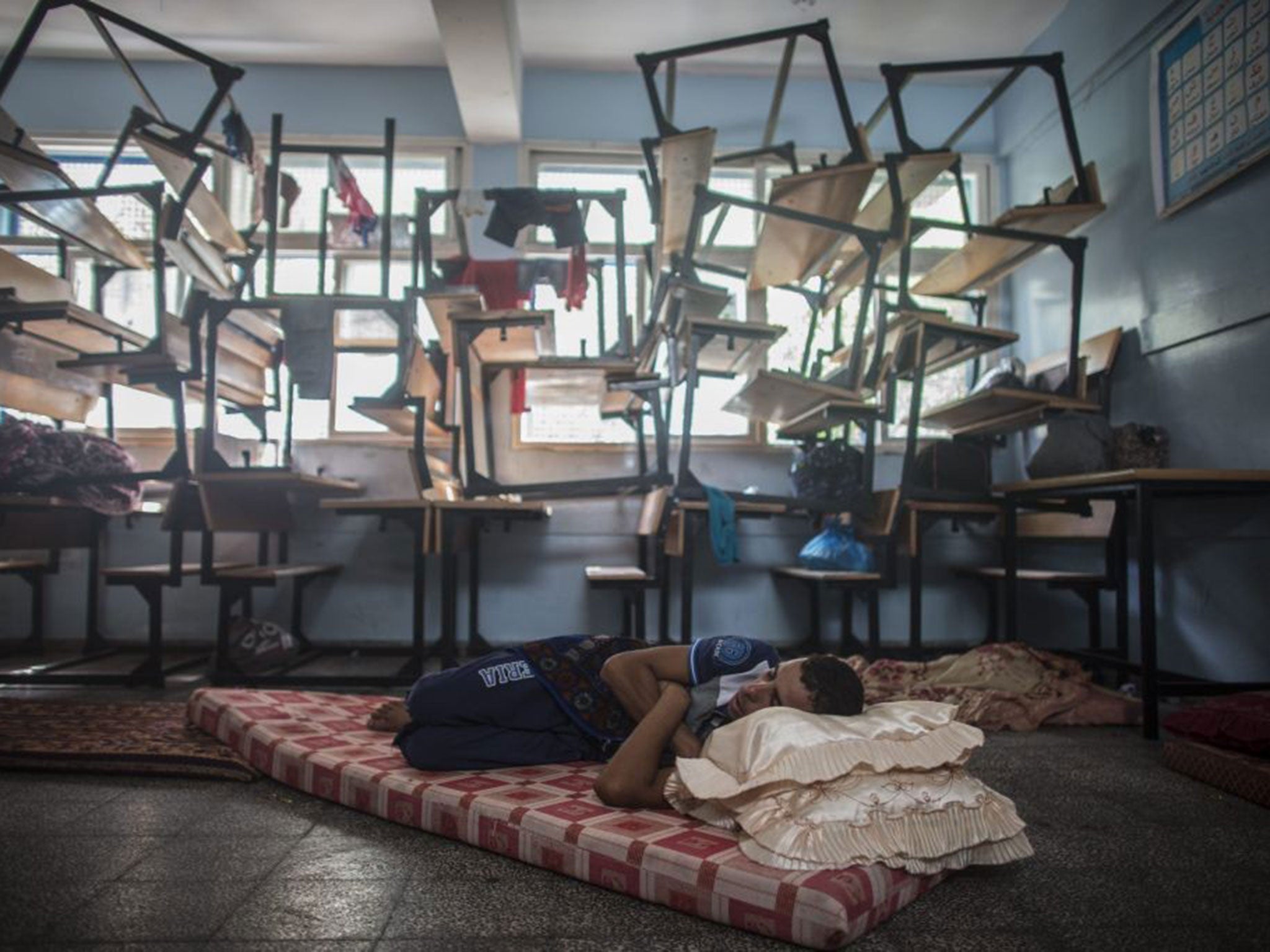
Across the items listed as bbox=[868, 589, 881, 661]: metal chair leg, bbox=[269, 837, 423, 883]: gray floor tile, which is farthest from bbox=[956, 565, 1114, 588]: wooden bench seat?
bbox=[269, 837, 423, 883]: gray floor tile

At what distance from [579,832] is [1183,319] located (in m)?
3.55

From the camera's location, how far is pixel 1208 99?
3.42 meters

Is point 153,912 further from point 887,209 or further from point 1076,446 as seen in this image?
point 887,209

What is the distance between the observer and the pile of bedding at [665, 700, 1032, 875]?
1.39 m

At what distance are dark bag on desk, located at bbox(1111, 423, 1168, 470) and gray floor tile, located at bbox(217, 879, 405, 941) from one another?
339 centimetres

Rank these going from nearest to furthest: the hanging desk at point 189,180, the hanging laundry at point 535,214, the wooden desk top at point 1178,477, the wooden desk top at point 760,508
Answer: the wooden desk top at point 1178,477, the hanging desk at point 189,180, the wooden desk top at point 760,508, the hanging laundry at point 535,214

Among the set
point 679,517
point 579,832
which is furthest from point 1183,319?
point 579,832

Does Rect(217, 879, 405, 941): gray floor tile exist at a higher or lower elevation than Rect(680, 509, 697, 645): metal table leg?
lower

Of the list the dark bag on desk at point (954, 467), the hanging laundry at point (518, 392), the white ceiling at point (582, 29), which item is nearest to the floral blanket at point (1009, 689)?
the dark bag on desk at point (954, 467)

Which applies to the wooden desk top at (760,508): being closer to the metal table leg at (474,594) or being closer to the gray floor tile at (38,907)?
the metal table leg at (474,594)

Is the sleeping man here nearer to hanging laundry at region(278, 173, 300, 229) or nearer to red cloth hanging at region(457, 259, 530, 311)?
red cloth hanging at region(457, 259, 530, 311)

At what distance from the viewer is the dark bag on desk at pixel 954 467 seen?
4.29 m

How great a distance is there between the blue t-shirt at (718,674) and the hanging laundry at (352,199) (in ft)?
12.3

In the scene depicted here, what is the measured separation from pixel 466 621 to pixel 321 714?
2345 mm
